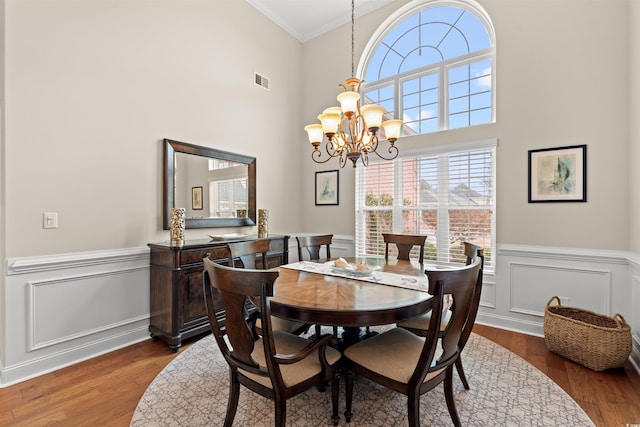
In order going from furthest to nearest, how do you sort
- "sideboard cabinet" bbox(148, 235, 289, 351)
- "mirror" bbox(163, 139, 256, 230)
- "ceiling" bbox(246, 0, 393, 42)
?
"ceiling" bbox(246, 0, 393, 42) → "mirror" bbox(163, 139, 256, 230) → "sideboard cabinet" bbox(148, 235, 289, 351)

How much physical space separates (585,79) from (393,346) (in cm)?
313

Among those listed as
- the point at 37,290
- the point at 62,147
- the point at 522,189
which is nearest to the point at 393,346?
the point at 522,189

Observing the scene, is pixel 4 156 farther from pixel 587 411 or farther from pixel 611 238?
pixel 611 238

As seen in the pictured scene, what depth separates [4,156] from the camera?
2199 millimetres

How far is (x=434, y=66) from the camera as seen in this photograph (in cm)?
384

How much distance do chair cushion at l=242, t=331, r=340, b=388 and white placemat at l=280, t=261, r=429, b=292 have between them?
22.8 inches

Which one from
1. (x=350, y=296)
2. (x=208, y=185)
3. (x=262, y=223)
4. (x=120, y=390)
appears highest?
(x=208, y=185)

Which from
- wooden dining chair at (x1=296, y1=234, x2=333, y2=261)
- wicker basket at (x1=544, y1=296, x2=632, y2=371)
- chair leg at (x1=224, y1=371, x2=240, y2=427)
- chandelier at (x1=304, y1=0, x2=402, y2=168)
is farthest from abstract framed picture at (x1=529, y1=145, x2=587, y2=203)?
chair leg at (x1=224, y1=371, x2=240, y2=427)

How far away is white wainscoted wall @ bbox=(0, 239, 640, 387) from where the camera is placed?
2289 millimetres

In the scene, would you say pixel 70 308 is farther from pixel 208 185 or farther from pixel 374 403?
pixel 374 403

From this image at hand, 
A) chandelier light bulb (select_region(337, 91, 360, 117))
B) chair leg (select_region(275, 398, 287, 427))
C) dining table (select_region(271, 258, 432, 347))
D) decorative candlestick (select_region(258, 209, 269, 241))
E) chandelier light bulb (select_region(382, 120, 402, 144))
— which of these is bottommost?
chair leg (select_region(275, 398, 287, 427))

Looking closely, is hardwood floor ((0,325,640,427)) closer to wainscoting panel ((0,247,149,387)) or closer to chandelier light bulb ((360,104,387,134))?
wainscoting panel ((0,247,149,387))

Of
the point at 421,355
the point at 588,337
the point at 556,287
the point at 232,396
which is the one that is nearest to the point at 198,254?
the point at 232,396

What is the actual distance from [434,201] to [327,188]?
1605mm
